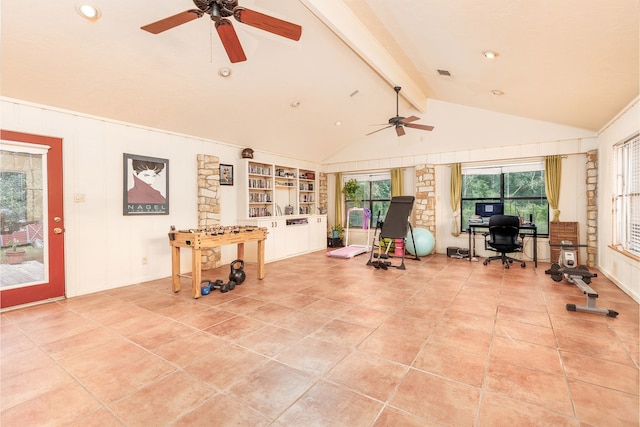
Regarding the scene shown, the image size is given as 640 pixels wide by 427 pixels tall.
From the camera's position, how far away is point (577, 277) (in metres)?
4.28

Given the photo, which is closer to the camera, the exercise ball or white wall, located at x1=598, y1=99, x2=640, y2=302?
white wall, located at x1=598, y1=99, x2=640, y2=302

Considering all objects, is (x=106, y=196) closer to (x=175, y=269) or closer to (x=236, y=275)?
(x=175, y=269)

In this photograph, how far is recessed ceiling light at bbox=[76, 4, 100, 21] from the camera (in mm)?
2805

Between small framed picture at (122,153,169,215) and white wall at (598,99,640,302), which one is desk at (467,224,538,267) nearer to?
white wall at (598,99,640,302)

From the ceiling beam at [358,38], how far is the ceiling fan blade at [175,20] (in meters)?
1.12

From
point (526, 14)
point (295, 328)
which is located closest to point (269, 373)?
point (295, 328)

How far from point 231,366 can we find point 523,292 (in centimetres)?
409

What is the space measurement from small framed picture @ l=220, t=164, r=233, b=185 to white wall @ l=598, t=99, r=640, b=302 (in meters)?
6.59

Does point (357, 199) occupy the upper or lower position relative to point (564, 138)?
lower

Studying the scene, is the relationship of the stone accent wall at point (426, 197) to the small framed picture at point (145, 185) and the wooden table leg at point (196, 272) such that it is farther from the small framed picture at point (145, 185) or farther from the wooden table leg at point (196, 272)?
the small framed picture at point (145, 185)

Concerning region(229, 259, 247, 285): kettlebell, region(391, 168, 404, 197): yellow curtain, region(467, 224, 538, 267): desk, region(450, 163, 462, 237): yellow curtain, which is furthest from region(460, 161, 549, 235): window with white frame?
region(229, 259, 247, 285): kettlebell

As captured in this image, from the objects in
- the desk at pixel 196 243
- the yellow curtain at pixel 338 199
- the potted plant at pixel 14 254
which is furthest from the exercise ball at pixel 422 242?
the potted plant at pixel 14 254

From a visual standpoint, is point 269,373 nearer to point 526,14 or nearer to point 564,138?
point 526,14

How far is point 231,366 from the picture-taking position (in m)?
2.39
